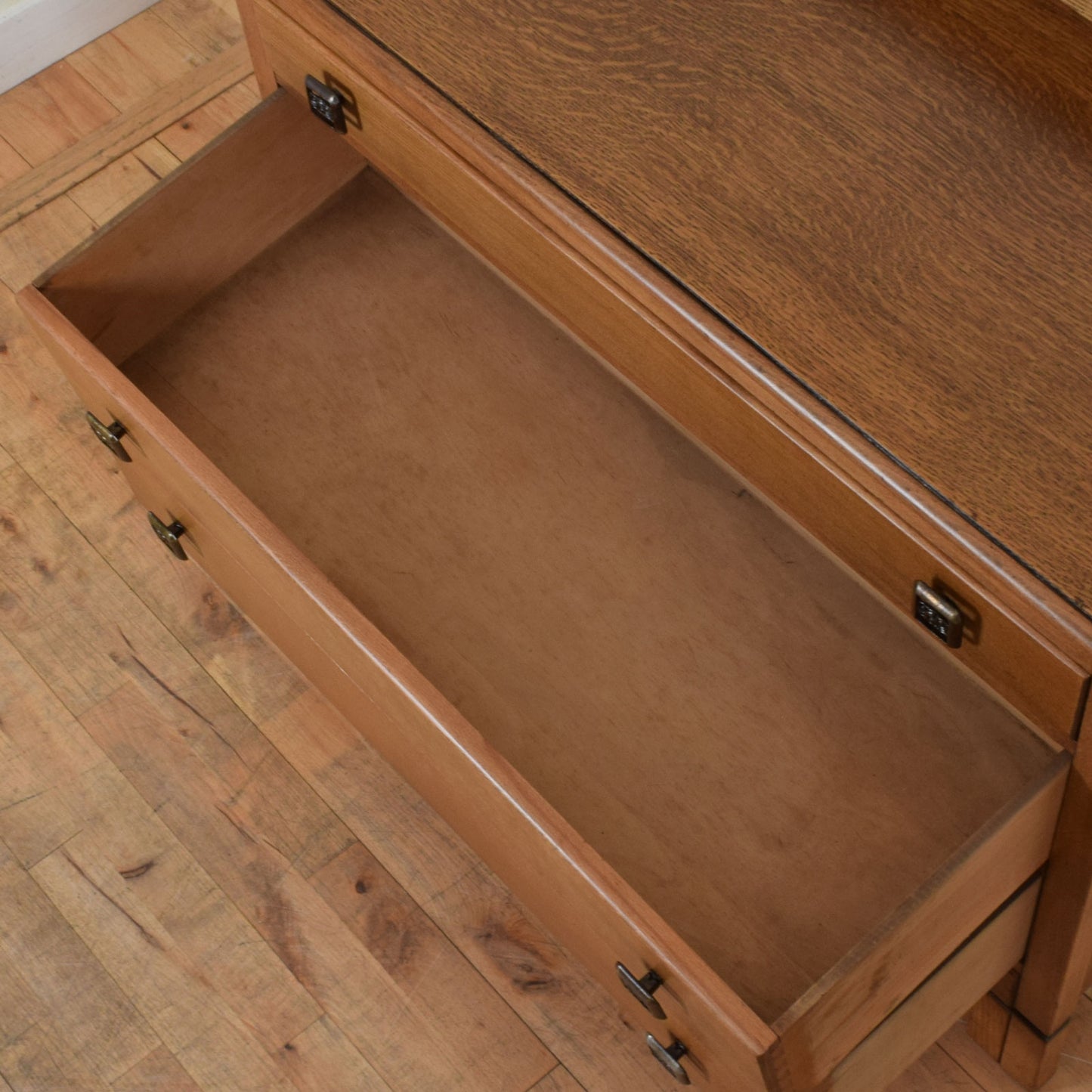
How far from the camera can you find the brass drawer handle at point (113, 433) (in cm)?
116

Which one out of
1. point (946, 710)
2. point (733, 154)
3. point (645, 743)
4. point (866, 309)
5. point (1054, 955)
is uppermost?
point (733, 154)

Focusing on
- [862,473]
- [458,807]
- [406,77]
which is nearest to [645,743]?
[458,807]

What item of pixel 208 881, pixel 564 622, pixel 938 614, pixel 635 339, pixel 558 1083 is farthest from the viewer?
pixel 208 881

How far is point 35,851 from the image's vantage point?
1.38 m

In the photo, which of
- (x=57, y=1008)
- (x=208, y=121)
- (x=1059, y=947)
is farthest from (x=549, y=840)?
(x=208, y=121)

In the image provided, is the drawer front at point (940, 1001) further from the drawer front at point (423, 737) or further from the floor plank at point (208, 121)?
the floor plank at point (208, 121)

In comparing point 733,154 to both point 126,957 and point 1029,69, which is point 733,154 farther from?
point 126,957

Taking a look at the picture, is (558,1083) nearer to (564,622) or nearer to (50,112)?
(564,622)

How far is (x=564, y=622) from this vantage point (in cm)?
113

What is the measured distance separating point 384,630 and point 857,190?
1.54 feet

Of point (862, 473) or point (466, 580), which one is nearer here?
point (862, 473)

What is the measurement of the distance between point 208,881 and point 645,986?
23.5 inches

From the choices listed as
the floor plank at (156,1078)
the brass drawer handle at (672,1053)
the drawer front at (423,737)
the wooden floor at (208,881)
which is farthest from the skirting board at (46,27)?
the brass drawer handle at (672,1053)

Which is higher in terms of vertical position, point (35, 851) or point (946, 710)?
point (35, 851)
